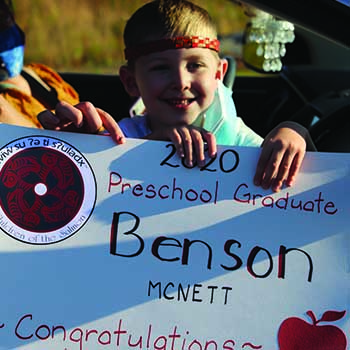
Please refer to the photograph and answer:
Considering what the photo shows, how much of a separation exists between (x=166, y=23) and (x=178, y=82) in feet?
0.60

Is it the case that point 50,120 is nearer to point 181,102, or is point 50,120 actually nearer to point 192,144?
point 192,144

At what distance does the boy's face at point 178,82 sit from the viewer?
226cm

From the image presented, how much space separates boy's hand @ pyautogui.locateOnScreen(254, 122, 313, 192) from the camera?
191cm

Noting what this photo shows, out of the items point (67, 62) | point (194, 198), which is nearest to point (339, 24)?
point (194, 198)

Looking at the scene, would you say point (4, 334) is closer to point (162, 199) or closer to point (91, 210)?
point (91, 210)

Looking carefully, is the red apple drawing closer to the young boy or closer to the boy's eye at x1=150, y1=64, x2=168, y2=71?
the young boy

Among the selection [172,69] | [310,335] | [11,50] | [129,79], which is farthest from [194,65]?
[11,50]

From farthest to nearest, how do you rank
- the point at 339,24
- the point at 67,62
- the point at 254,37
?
the point at 67,62
the point at 254,37
the point at 339,24

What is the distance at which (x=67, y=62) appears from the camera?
35.2 feet

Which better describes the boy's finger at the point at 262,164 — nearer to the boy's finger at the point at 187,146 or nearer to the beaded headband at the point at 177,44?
the boy's finger at the point at 187,146

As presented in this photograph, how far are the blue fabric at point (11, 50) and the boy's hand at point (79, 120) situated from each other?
121cm

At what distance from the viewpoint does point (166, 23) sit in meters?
2.33

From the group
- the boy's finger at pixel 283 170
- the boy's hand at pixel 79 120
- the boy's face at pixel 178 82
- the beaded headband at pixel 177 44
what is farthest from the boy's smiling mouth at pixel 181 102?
the boy's finger at pixel 283 170

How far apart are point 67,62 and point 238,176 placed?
9.03 m
